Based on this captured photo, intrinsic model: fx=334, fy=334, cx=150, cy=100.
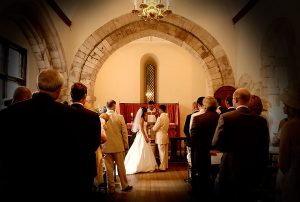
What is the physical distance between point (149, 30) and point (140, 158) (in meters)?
3.16

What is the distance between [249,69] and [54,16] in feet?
14.3

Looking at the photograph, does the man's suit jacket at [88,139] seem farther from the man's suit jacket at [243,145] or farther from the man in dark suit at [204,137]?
the man in dark suit at [204,137]

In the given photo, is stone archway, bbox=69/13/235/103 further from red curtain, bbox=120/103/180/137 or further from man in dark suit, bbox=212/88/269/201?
man in dark suit, bbox=212/88/269/201

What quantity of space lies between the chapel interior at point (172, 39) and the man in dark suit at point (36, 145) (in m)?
3.68

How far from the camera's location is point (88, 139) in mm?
2562

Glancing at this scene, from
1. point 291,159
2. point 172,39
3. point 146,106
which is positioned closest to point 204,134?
point 291,159

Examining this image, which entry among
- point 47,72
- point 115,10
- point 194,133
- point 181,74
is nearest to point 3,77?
point 115,10

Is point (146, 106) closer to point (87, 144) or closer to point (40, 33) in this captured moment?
point (40, 33)

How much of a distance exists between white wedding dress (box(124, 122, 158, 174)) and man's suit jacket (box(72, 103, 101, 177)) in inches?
203

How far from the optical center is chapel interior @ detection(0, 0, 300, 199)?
598 centimetres

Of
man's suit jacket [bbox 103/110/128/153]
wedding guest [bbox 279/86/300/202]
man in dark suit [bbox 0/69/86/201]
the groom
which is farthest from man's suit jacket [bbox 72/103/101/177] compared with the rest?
the groom

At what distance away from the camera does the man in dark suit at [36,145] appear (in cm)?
210

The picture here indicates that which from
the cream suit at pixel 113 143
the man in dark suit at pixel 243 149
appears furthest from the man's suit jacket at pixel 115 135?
the man in dark suit at pixel 243 149

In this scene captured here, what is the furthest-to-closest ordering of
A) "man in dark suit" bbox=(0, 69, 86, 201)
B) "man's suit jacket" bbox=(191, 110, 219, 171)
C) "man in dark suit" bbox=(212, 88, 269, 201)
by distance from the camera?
"man's suit jacket" bbox=(191, 110, 219, 171) → "man in dark suit" bbox=(212, 88, 269, 201) → "man in dark suit" bbox=(0, 69, 86, 201)
